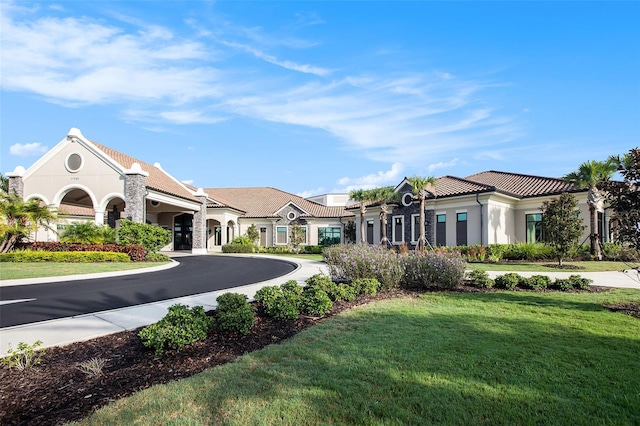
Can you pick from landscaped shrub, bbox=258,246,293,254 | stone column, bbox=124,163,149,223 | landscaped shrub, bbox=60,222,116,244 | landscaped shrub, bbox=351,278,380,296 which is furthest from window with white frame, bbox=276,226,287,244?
landscaped shrub, bbox=351,278,380,296

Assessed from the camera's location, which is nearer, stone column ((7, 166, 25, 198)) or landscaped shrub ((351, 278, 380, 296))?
landscaped shrub ((351, 278, 380, 296))

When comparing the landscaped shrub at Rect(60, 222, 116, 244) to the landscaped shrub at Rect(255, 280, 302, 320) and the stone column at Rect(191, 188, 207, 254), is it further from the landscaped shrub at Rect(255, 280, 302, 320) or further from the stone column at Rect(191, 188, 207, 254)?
the landscaped shrub at Rect(255, 280, 302, 320)

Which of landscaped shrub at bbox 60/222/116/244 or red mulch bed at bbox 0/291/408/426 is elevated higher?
landscaped shrub at bbox 60/222/116/244

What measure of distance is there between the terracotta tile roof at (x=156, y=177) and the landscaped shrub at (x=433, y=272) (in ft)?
69.3

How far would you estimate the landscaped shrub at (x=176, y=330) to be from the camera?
15.1 feet

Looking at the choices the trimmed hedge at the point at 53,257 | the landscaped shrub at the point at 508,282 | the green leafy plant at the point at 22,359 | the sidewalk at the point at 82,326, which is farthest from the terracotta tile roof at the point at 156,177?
the landscaped shrub at the point at 508,282

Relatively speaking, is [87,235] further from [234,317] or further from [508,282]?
[508,282]

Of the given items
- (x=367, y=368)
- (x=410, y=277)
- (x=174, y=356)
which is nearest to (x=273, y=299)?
(x=174, y=356)

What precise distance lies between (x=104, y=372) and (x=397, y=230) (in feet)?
87.1

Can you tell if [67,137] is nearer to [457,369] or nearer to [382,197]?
[382,197]

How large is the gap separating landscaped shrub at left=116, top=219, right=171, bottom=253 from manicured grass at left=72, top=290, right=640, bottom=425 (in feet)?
65.6

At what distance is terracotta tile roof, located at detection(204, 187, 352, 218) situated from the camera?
129 feet

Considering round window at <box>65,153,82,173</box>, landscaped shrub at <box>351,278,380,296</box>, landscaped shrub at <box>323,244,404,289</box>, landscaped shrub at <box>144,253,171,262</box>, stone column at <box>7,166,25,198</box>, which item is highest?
round window at <box>65,153,82,173</box>

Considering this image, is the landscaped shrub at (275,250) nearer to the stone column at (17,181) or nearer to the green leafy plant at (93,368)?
the stone column at (17,181)
